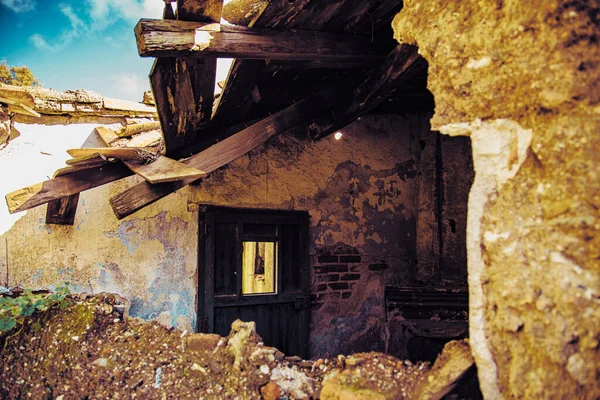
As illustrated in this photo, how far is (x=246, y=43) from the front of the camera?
2.12m

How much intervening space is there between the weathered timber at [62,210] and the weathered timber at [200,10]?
184 centimetres

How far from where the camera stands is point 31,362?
246 centimetres

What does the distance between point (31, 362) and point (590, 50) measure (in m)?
3.11

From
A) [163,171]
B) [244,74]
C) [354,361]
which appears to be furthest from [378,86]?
[354,361]

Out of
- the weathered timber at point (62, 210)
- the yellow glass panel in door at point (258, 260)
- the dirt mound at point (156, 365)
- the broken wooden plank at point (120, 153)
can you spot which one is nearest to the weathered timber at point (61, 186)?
the broken wooden plank at point (120, 153)

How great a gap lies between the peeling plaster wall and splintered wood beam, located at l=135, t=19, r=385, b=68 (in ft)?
4.75

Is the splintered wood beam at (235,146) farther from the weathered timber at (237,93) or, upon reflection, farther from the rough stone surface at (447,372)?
the rough stone surface at (447,372)

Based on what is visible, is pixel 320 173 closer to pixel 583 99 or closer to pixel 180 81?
pixel 180 81

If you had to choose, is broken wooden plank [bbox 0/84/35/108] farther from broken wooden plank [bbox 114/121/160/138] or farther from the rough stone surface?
the rough stone surface

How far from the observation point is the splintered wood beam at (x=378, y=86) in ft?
8.18

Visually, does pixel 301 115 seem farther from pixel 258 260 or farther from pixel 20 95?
pixel 258 260

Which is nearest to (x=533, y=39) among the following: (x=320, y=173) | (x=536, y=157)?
(x=536, y=157)

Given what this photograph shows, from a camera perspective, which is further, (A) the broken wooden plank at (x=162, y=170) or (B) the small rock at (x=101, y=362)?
(B) the small rock at (x=101, y=362)

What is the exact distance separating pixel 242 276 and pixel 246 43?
2.25 meters
